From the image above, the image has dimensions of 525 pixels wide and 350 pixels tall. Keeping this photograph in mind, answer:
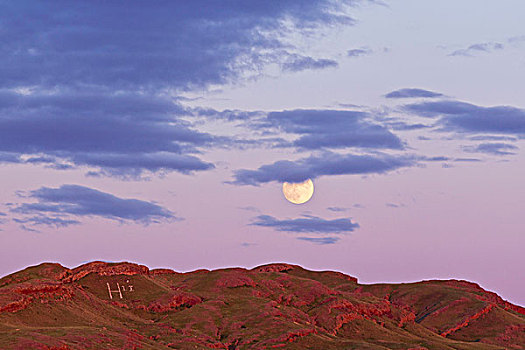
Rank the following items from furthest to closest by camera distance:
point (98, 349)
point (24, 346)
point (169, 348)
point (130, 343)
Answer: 1. point (169, 348)
2. point (130, 343)
3. point (98, 349)
4. point (24, 346)

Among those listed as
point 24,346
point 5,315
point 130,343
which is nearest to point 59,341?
point 24,346

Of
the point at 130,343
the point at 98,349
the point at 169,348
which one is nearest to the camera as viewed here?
the point at 98,349

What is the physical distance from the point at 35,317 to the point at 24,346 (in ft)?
139

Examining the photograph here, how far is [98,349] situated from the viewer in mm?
169625

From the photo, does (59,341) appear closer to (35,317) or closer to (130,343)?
(130,343)

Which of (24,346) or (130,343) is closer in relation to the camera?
(24,346)

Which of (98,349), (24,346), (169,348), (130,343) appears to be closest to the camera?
(24,346)

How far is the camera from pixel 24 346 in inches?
6166

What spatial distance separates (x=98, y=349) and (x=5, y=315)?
35146 mm

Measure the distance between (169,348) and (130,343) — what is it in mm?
14836

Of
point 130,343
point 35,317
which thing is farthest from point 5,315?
point 130,343

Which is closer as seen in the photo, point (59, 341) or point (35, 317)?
point (59, 341)

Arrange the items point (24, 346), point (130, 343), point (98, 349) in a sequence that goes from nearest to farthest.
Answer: point (24, 346) → point (98, 349) → point (130, 343)

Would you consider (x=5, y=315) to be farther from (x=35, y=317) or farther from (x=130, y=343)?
(x=130, y=343)
